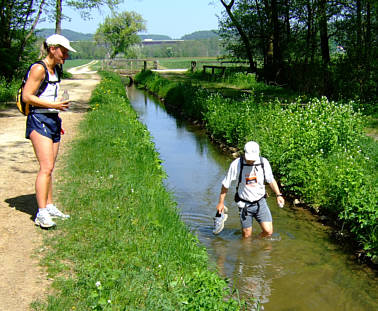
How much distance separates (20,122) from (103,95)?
4.85 metres

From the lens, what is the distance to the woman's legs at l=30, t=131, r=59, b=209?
5.15 meters

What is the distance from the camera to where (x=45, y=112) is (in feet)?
16.8

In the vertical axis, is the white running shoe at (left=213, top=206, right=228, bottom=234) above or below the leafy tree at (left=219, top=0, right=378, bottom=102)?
below

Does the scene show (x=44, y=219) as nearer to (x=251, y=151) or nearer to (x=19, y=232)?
(x=19, y=232)

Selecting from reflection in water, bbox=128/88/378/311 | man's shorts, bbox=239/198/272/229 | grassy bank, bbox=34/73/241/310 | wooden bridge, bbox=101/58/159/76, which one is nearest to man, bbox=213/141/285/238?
man's shorts, bbox=239/198/272/229

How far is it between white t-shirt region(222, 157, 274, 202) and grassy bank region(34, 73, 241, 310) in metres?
0.94

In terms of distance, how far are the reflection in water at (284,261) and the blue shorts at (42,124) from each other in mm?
2891

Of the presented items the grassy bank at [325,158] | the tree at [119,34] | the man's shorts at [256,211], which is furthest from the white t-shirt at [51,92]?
the tree at [119,34]

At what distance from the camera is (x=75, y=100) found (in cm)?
1928

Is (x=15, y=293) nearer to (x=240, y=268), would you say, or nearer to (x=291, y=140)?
(x=240, y=268)

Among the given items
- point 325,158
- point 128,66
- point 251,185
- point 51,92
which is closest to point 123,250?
point 51,92

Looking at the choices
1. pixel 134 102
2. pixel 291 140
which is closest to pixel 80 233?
pixel 291 140

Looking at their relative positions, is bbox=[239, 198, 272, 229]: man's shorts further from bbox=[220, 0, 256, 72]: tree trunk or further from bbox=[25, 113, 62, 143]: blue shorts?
bbox=[220, 0, 256, 72]: tree trunk

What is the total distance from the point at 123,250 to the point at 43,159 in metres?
1.37
